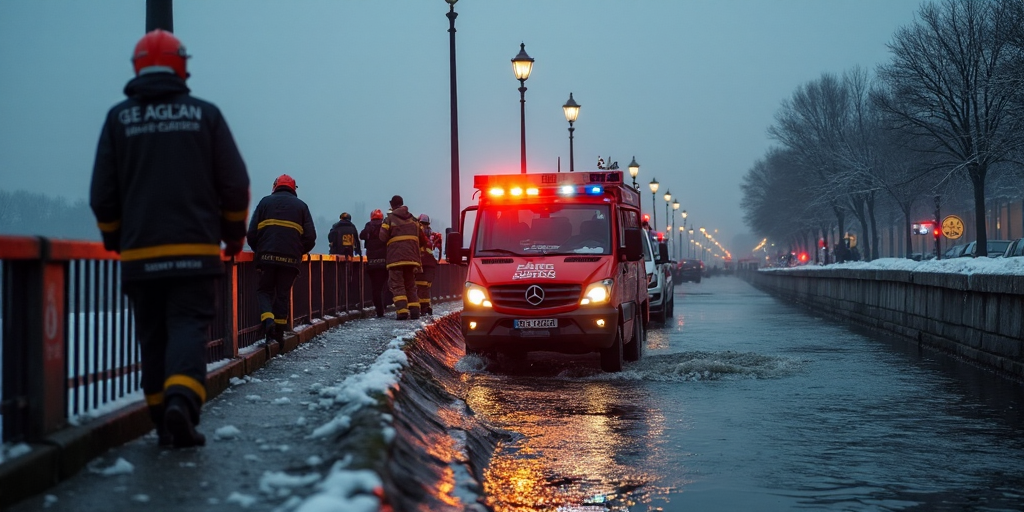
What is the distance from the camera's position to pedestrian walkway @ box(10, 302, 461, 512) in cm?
498

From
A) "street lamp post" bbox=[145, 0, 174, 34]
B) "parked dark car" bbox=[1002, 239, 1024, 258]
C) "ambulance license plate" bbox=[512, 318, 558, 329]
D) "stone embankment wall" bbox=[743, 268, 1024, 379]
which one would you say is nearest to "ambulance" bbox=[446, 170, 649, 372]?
"ambulance license plate" bbox=[512, 318, 558, 329]

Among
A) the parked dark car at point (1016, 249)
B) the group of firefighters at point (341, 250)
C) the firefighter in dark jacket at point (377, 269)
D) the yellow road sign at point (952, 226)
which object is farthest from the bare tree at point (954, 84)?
the firefighter in dark jacket at point (377, 269)

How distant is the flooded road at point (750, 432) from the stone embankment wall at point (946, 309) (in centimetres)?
46

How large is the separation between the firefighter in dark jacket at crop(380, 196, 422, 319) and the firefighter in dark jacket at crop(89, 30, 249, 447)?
12433 mm

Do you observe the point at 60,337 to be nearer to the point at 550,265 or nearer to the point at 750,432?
the point at 750,432

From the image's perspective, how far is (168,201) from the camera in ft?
20.4

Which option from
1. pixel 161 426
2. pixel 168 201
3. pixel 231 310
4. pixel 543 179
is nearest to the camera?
pixel 168 201

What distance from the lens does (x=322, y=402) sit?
8250mm

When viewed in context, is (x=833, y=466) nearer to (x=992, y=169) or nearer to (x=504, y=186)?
(x=504, y=186)

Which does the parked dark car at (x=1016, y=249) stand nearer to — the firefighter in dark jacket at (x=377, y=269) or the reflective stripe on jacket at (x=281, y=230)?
the firefighter in dark jacket at (x=377, y=269)

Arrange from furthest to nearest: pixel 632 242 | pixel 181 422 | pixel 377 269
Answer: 1. pixel 377 269
2. pixel 632 242
3. pixel 181 422

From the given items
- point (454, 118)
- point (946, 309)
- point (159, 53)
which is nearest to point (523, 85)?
point (454, 118)

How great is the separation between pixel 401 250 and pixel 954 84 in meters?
30.2

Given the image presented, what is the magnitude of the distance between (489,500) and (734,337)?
14878mm
